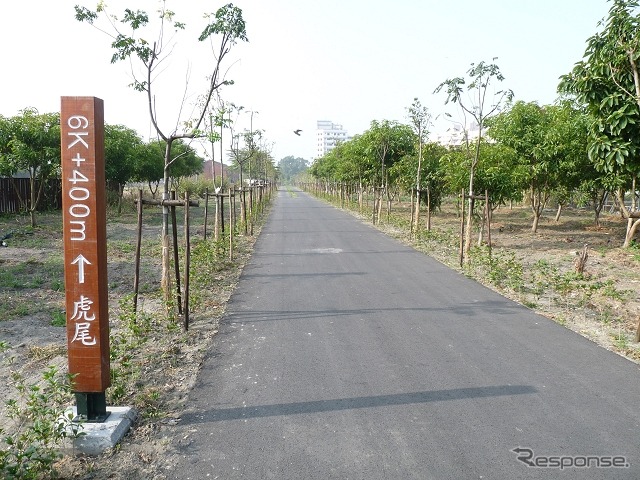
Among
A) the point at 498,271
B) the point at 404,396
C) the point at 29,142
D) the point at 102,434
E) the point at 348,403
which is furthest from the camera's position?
the point at 29,142

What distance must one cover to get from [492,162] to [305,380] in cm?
1058

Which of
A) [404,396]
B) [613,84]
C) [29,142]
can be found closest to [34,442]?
[404,396]

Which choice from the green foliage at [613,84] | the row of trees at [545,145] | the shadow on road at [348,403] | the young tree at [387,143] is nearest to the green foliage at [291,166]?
the row of trees at [545,145]

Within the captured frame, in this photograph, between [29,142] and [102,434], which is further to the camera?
[29,142]

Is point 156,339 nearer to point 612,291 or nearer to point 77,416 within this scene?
point 77,416

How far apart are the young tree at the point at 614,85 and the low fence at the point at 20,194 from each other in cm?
1997

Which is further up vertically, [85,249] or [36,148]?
[36,148]

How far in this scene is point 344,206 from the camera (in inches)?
1364

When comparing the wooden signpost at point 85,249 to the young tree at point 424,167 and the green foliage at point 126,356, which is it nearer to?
the green foliage at point 126,356

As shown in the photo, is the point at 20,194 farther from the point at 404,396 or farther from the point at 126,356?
the point at 404,396

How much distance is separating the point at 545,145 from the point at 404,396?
528 inches

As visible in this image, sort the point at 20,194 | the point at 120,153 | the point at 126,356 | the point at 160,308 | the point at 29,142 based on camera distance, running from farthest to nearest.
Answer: the point at 120,153 < the point at 20,194 < the point at 29,142 < the point at 160,308 < the point at 126,356

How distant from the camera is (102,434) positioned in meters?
3.63

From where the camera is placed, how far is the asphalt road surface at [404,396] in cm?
347
